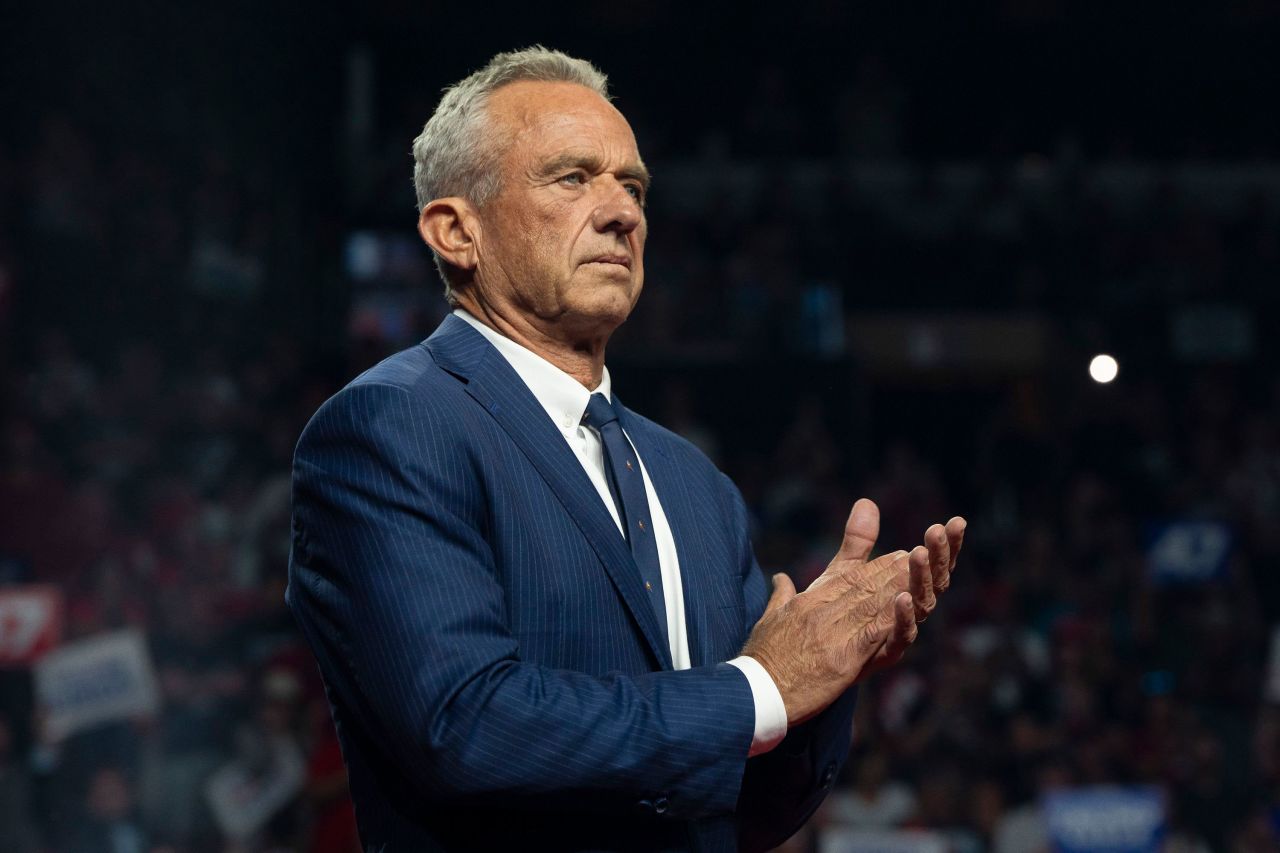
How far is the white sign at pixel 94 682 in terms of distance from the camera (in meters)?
5.68

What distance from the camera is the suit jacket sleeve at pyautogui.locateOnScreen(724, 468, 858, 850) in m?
1.58

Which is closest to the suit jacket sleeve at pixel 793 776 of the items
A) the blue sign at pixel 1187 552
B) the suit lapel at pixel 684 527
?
the suit lapel at pixel 684 527

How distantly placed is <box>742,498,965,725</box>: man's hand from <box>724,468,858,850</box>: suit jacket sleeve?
0.13 m

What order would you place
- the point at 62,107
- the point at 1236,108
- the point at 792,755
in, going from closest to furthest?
the point at 792,755 < the point at 62,107 < the point at 1236,108

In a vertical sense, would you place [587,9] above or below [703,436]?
above

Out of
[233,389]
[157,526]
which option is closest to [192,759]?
[157,526]

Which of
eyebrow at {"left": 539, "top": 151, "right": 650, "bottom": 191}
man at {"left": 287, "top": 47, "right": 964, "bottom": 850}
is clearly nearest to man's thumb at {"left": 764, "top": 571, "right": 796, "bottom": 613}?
man at {"left": 287, "top": 47, "right": 964, "bottom": 850}

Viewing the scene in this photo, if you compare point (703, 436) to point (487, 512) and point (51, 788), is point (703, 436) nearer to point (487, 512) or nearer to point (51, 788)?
point (51, 788)

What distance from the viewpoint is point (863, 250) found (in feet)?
33.1

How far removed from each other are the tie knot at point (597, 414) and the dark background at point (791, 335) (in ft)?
14.0

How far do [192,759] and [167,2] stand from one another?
4.19 meters

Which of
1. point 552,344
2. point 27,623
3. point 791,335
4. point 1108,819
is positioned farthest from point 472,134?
point 791,335

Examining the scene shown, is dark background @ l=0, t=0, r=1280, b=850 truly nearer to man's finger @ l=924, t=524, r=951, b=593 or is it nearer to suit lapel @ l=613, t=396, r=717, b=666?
suit lapel @ l=613, t=396, r=717, b=666

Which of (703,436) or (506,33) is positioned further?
(506,33)
